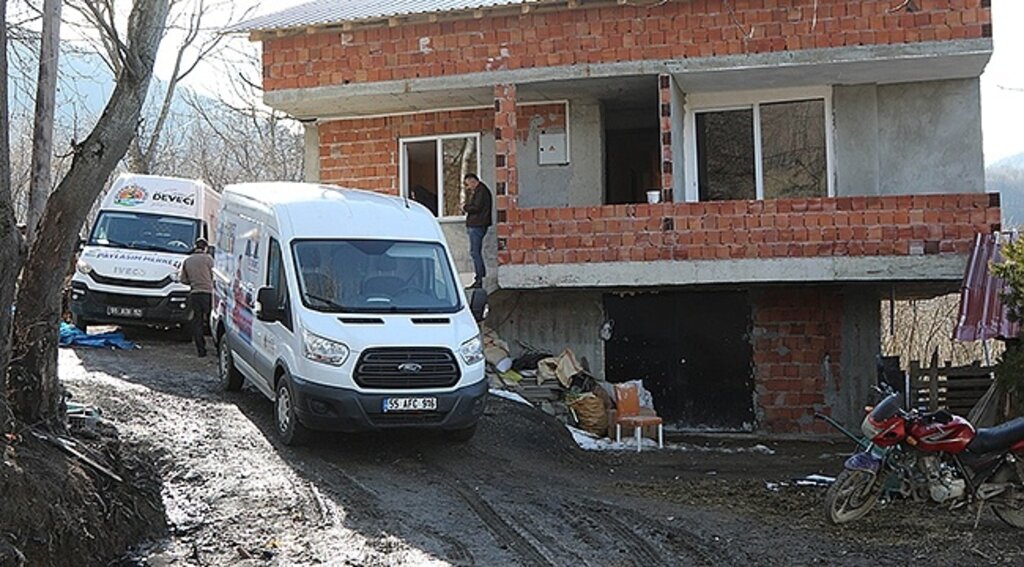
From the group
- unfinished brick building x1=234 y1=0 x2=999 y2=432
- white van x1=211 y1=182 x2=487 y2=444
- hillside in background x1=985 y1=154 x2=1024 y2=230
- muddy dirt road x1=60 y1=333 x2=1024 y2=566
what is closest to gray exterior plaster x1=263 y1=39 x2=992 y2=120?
unfinished brick building x1=234 y1=0 x2=999 y2=432

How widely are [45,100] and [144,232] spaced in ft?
15.0

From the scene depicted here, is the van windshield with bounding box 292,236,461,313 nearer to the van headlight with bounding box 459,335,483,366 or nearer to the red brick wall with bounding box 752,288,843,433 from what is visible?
the van headlight with bounding box 459,335,483,366

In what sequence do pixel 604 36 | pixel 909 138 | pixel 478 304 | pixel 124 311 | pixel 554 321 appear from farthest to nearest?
pixel 554 321 → pixel 124 311 → pixel 909 138 → pixel 604 36 → pixel 478 304

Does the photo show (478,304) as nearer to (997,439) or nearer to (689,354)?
(997,439)

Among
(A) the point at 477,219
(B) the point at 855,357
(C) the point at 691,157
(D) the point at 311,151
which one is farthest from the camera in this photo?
(D) the point at 311,151

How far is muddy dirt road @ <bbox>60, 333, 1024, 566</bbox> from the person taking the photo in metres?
7.56

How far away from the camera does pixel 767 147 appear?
16391 millimetres

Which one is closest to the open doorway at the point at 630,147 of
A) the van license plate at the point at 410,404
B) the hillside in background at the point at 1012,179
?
the van license plate at the point at 410,404

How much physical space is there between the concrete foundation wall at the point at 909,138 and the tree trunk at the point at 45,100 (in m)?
10.8

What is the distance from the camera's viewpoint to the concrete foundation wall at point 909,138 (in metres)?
16.0

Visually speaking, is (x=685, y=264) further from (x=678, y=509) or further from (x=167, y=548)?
(x=167, y=548)

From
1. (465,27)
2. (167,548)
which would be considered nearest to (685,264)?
(465,27)

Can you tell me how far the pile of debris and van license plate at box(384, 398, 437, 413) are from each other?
14.0 ft

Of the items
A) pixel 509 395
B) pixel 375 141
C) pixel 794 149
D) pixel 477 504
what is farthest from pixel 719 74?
pixel 477 504
